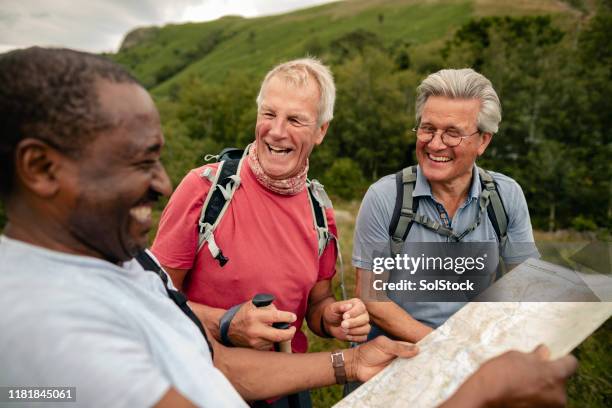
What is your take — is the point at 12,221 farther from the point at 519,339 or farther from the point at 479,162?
the point at 479,162

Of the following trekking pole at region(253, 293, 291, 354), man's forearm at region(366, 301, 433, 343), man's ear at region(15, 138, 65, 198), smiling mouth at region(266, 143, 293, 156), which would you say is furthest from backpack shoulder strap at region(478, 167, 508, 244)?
man's ear at region(15, 138, 65, 198)

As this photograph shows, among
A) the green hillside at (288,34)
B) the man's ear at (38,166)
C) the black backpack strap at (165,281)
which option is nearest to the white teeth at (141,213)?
the man's ear at (38,166)

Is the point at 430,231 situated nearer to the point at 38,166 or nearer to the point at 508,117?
the point at 38,166

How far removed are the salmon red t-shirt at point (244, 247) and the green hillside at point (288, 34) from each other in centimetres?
6808

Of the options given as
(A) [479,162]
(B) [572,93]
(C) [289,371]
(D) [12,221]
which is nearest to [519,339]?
(C) [289,371]

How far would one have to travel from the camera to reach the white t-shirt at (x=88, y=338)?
105 centimetres

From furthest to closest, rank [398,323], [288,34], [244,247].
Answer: [288,34] < [398,323] < [244,247]

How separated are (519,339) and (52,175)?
1.64 m

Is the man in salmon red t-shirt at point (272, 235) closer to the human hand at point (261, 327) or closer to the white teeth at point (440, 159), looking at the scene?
the human hand at point (261, 327)

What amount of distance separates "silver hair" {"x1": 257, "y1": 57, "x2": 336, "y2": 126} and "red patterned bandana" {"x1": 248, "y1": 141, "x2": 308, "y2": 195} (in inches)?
17.1

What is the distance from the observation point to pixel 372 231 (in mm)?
3021

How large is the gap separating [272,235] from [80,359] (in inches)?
66.8

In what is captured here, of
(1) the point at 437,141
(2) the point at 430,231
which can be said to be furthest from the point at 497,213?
(1) the point at 437,141

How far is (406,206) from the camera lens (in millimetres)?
3023
